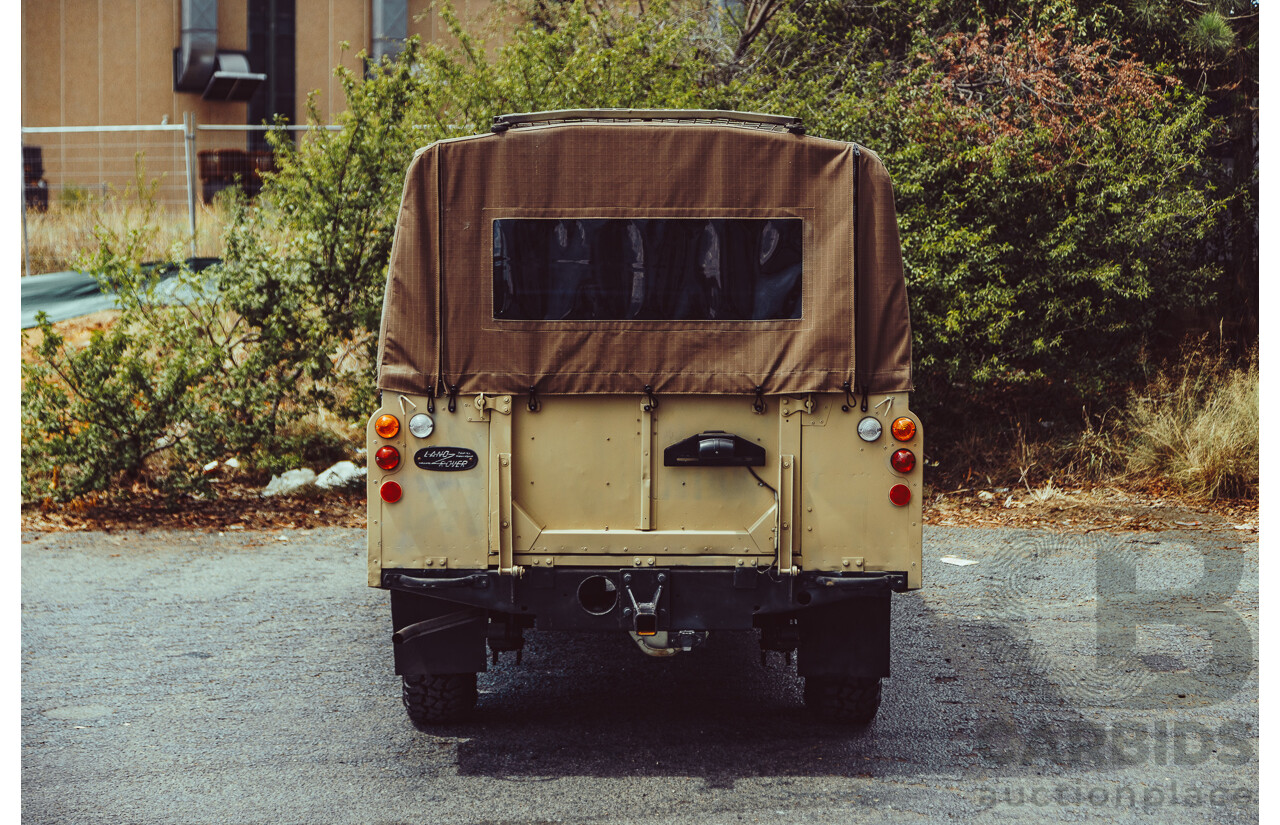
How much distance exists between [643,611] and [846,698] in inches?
45.2

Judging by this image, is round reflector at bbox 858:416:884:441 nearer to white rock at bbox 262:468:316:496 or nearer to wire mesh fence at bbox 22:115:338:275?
white rock at bbox 262:468:316:496

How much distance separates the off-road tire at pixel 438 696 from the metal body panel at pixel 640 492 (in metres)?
0.63

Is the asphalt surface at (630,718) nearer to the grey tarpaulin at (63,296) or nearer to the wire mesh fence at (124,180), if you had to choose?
the grey tarpaulin at (63,296)

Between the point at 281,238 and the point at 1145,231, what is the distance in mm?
8419

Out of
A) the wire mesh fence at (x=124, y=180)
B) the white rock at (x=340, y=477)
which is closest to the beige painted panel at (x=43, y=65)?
the wire mesh fence at (x=124, y=180)

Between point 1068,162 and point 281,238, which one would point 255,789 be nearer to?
point 281,238

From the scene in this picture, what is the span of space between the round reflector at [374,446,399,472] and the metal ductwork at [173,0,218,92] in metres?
19.5

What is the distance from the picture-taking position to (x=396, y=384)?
473 cm

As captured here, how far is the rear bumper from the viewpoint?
15.3 ft

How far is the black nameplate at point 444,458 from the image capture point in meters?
4.71

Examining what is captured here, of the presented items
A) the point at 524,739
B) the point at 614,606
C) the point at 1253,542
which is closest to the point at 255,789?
the point at 524,739

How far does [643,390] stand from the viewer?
476 centimetres

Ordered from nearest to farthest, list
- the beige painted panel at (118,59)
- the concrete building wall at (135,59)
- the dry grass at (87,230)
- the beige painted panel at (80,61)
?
the dry grass at (87,230), the concrete building wall at (135,59), the beige painted panel at (80,61), the beige painted panel at (118,59)

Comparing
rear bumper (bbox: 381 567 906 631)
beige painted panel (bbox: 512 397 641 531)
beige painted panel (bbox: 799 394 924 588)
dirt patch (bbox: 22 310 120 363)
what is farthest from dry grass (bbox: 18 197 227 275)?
beige painted panel (bbox: 799 394 924 588)
